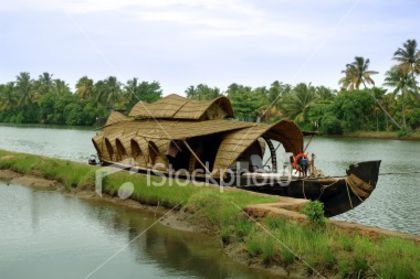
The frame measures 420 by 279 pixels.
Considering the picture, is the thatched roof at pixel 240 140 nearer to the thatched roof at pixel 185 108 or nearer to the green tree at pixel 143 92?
the thatched roof at pixel 185 108

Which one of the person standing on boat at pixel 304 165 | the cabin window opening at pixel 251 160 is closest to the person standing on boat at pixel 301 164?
the person standing on boat at pixel 304 165

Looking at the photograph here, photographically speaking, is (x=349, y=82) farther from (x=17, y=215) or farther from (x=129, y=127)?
(x=17, y=215)

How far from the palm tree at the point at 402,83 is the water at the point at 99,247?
152 feet

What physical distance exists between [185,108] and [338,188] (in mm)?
7587

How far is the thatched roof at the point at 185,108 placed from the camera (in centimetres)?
1891

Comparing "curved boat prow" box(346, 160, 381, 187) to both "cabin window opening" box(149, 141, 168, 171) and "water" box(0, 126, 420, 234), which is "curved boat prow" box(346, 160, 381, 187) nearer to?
"water" box(0, 126, 420, 234)

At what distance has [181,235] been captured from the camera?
1289cm

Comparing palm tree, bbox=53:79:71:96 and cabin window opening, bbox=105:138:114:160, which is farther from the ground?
palm tree, bbox=53:79:71:96

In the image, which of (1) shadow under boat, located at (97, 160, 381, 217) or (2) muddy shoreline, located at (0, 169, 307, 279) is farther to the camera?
(1) shadow under boat, located at (97, 160, 381, 217)

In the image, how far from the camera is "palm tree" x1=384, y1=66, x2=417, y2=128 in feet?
181

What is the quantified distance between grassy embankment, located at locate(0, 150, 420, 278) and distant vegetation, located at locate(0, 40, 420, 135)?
91.5 ft

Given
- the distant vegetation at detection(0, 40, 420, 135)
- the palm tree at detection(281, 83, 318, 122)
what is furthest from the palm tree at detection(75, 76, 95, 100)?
the palm tree at detection(281, 83, 318, 122)

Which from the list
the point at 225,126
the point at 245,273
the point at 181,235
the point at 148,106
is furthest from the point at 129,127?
the point at 245,273

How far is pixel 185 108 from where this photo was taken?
778 inches
